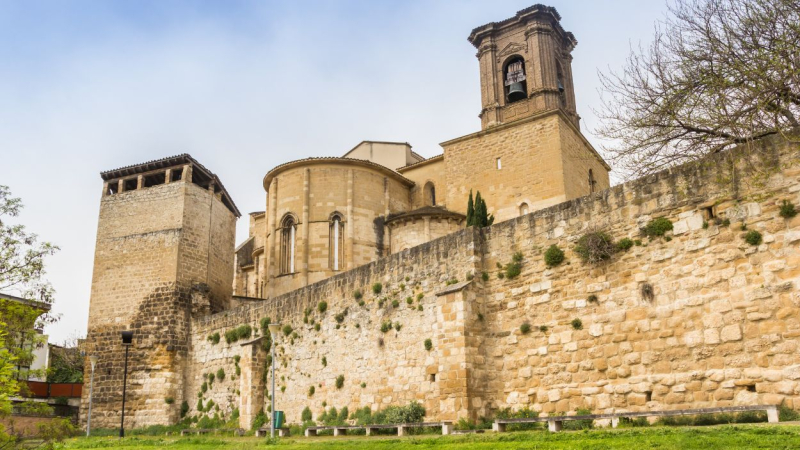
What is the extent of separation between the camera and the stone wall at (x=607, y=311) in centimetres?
1113

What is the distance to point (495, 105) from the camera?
36.1 metres

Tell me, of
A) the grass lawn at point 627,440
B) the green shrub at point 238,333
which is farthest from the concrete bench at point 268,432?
the grass lawn at point 627,440

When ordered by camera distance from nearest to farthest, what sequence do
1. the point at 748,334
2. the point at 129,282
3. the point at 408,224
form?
the point at 748,334 < the point at 129,282 < the point at 408,224

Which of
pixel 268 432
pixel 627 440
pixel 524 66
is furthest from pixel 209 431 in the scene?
pixel 524 66

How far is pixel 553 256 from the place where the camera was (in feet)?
47.2

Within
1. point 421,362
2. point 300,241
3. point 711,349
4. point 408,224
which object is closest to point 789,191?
point 711,349

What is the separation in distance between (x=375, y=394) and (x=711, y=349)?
28.6ft

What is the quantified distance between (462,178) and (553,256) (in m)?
20.1

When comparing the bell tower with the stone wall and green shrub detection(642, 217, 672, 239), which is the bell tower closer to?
the stone wall

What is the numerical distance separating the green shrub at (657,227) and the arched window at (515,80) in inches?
943

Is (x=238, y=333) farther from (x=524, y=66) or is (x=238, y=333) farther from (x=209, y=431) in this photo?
(x=524, y=66)

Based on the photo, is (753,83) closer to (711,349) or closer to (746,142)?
(746,142)

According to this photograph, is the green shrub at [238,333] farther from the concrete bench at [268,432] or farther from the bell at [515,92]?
the bell at [515,92]

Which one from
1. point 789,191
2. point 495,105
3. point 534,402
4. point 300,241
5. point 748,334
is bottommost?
point 534,402
